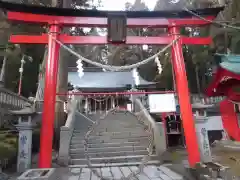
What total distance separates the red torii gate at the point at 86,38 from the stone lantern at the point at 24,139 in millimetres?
1319

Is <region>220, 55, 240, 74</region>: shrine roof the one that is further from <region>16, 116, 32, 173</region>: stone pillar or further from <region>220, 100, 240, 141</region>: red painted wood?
<region>16, 116, 32, 173</region>: stone pillar

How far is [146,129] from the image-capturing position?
11.1 m

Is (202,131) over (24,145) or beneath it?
over

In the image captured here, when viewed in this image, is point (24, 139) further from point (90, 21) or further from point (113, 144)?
point (90, 21)

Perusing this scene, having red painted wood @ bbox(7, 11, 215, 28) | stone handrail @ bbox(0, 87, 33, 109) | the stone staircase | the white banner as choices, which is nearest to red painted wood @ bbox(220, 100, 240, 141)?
the stone staircase

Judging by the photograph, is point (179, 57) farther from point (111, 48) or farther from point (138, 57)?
point (111, 48)

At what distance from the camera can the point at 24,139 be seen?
738 cm

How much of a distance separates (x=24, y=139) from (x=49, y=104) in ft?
5.84

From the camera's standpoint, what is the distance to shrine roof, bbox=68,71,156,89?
2428 cm

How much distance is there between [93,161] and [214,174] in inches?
194

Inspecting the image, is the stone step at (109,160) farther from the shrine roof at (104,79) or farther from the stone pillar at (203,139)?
the shrine roof at (104,79)

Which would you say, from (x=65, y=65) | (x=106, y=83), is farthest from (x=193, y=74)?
(x=65, y=65)

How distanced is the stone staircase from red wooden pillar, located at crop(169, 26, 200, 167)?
70.3 inches

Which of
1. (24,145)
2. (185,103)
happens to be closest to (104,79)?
(24,145)
